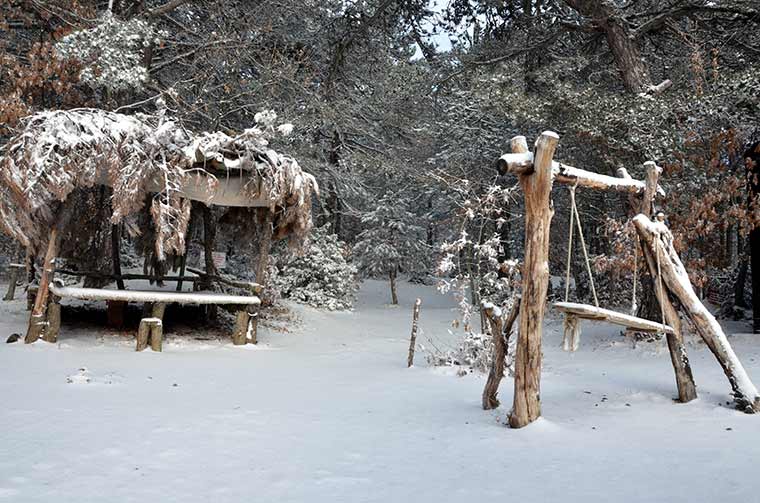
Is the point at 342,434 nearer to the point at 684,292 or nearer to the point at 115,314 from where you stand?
the point at 684,292

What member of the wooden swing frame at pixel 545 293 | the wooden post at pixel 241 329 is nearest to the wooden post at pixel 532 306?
the wooden swing frame at pixel 545 293

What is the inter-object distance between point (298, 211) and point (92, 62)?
14.3 ft

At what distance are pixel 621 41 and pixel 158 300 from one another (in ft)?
31.3

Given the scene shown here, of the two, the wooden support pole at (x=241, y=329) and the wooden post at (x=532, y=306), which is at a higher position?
the wooden post at (x=532, y=306)

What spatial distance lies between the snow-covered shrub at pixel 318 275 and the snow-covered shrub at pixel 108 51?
7809 millimetres

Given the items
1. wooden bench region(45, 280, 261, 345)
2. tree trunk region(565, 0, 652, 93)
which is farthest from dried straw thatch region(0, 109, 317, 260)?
tree trunk region(565, 0, 652, 93)

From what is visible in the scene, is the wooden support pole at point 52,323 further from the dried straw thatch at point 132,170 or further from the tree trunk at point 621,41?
the tree trunk at point 621,41

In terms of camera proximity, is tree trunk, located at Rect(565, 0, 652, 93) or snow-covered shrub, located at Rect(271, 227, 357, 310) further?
snow-covered shrub, located at Rect(271, 227, 357, 310)

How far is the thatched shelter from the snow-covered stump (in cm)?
574

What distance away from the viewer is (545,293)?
480 centimetres

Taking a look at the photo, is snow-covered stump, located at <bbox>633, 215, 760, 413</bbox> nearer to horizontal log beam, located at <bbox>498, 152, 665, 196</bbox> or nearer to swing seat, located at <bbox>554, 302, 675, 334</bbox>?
horizontal log beam, located at <bbox>498, 152, 665, 196</bbox>

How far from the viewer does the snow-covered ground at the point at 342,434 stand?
340 cm

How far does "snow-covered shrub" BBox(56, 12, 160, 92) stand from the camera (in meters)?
9.27

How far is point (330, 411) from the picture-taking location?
546 centimetres
